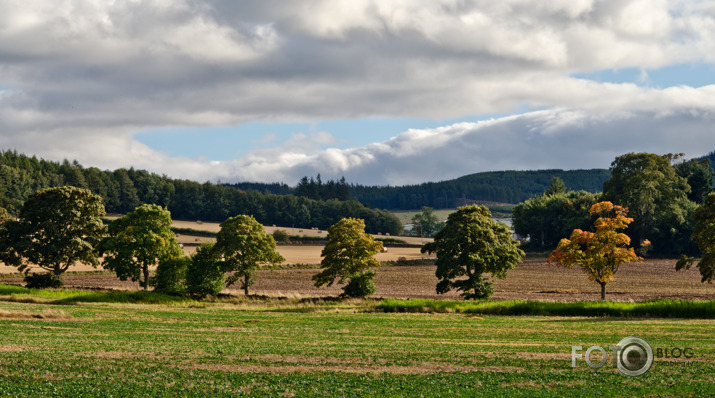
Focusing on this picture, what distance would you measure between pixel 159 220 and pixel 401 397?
62.9 metres

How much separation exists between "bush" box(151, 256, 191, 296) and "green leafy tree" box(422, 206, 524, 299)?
26.8m

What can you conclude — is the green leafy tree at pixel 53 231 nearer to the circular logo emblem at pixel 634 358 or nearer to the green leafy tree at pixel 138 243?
the green leafy tree at pixel 138 243

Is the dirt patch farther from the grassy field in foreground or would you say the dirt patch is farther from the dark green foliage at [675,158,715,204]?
the dark green foliage at [675,158,715,204]

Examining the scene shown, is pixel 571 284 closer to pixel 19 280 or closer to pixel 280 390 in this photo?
pixel 19 280

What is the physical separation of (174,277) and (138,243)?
268 inches

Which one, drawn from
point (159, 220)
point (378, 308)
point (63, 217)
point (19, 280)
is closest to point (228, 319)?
point (378, 308)

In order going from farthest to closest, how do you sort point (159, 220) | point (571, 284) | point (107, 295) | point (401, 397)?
1. point (571, 284)
2. point (159, 220)
3. point (107, 295)
4. point (401, 397)

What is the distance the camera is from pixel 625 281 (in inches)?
4200

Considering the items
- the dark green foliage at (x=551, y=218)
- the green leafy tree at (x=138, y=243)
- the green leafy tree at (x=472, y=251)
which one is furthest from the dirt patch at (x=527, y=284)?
the dark green foliage at (x=551, y=218)

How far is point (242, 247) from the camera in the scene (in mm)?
76500

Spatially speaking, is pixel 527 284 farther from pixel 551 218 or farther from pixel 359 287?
pixel 551 218

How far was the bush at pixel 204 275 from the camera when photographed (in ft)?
246

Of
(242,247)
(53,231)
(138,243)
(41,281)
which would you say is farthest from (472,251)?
(53,231)

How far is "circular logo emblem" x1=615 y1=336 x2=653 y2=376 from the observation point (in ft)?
93.4
